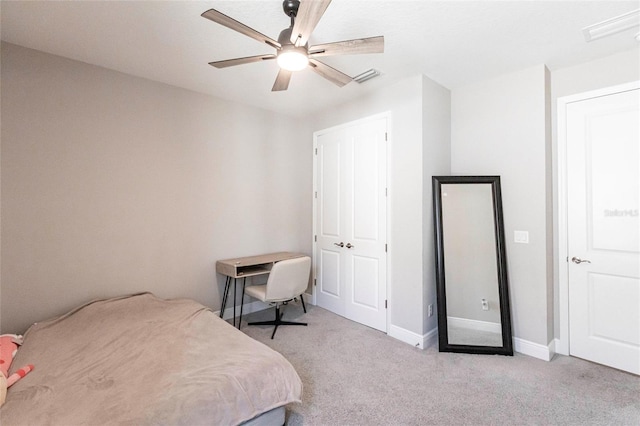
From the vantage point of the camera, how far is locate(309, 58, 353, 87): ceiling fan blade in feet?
6.58

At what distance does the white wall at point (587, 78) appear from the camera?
2410mm

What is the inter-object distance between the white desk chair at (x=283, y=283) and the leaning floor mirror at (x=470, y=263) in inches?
56.8

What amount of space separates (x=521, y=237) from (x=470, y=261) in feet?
1.70

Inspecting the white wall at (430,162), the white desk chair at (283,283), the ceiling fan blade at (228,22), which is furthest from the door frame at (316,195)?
the ceiling fan blade at (228,22)

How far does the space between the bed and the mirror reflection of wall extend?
1.92 metres

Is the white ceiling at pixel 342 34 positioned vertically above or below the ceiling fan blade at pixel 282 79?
above

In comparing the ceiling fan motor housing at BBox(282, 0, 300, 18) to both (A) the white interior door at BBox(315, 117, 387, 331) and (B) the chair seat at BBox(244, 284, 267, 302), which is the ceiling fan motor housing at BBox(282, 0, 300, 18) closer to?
(A) the white interior door at BBox(315, 117, 387, 331)

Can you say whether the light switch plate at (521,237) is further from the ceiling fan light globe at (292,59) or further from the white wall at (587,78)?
the ceiling fan light globe at (292,59)

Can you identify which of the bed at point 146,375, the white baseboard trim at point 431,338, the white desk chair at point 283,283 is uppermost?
the white desk chair at point 283,283

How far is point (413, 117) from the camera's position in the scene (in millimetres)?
2932

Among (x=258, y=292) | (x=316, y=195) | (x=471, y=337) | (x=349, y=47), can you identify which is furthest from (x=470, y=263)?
(x=349, y=47)

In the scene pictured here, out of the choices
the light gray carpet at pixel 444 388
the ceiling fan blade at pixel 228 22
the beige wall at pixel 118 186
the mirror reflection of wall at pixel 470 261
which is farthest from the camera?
the mirror reflection of wall at pixel 470 261

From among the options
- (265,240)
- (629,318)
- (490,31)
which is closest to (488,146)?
(490,31)

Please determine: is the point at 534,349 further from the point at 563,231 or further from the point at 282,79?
the point at 282,79
